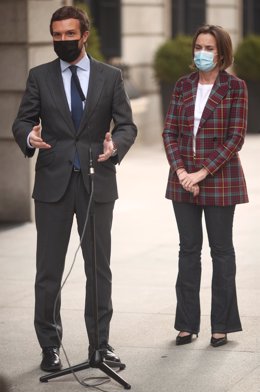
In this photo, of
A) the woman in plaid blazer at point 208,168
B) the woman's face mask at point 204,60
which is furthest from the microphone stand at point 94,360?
the woman's face mask at point 204,60

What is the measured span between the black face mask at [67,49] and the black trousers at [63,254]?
677 millimetres

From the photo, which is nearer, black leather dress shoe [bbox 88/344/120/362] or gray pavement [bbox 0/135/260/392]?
gray pavement [bbox 0/135/260/392]

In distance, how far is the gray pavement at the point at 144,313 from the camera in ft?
21.6

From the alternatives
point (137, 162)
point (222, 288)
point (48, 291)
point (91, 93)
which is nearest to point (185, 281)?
point (222, 288)

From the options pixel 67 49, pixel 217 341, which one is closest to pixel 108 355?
pixel 217 341

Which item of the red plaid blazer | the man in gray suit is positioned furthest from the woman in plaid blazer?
the man in gray suit

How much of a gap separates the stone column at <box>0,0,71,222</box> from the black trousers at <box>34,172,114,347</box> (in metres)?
5.50

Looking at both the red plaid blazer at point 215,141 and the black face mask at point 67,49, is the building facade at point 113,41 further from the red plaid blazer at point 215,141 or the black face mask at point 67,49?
the black face mask at point 67,49

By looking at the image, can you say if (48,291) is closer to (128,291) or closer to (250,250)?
(128,291)

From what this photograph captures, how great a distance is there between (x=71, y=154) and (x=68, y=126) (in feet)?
0.53

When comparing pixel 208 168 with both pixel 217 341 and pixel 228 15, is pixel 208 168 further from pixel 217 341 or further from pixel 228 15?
pixel 228 15

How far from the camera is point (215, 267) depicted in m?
7.30

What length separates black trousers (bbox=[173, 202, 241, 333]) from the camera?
721cm

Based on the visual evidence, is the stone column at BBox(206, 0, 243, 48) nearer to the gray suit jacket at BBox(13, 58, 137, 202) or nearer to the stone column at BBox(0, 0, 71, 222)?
the stone column at BBox(0, 0, 71, 222)
